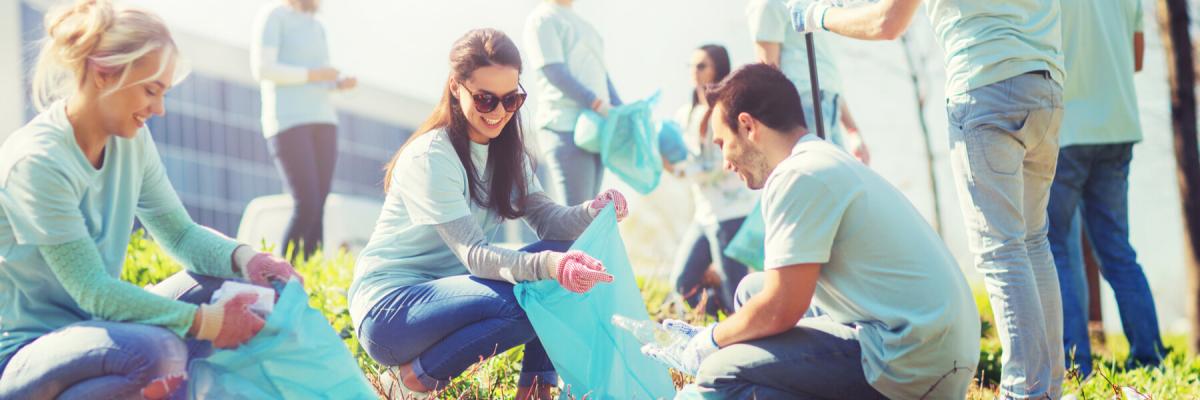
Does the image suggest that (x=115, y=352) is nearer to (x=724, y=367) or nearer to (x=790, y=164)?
(x=724, y=367)

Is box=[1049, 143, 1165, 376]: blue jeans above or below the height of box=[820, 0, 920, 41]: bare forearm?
below

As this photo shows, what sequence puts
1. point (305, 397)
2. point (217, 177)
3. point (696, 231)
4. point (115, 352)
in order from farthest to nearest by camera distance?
point (217, 177) < point (696, 231) < point (305, 397) < point (115, 352)

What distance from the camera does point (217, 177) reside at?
34.7 m

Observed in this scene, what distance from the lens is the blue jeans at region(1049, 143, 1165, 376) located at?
4.36 metres

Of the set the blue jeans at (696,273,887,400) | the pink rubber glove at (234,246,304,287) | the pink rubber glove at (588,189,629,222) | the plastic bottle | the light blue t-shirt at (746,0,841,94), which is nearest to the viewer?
the blue jeans at (696,273,887,400)

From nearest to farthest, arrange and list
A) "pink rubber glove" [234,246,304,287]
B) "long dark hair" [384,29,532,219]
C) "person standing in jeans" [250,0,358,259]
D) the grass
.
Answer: "pink rubber glove" [234,246,304,287] → "long dark hair" [384,29,532,219] → the grass → "person standing in jeans" [250,0,358,259]

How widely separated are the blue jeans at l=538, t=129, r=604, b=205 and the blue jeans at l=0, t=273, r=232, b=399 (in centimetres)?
263

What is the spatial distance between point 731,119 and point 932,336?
72 cm

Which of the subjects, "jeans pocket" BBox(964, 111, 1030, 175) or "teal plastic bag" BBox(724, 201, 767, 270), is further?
"teal plastic bag" BBox(724, 201, 767, 270)

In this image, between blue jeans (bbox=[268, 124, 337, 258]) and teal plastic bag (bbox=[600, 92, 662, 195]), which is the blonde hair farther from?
blue jeans (bbox=[268, 124, 337, 258])

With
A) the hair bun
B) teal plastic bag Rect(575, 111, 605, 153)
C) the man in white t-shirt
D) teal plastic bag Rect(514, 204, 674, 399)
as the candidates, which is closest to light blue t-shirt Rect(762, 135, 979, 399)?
the man in white t-shirt

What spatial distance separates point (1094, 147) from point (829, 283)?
2.21 metres

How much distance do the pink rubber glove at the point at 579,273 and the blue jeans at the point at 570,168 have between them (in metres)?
1.92

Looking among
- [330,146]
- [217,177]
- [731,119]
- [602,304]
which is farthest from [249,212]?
[217,177]
